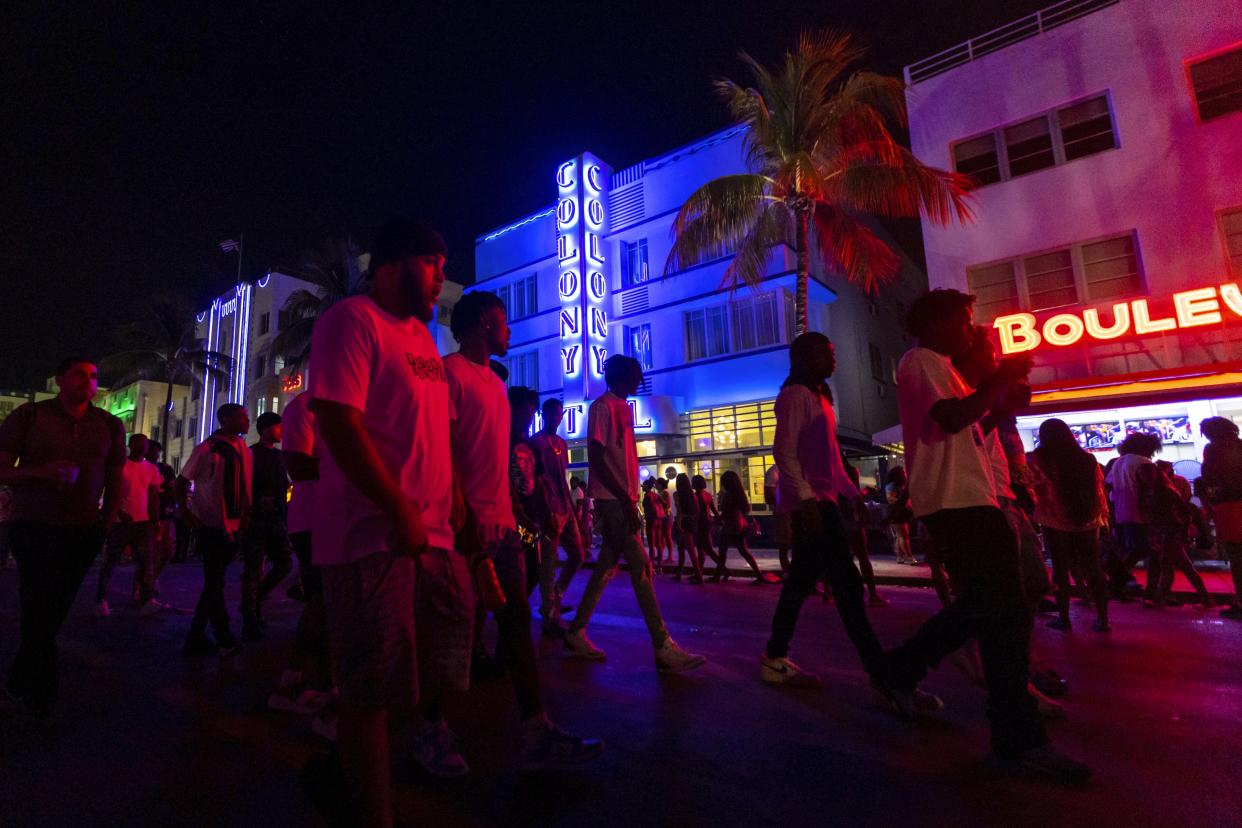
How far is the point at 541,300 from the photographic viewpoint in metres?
25.0

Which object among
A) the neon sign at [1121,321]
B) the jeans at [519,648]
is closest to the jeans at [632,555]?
the jeans at [519,648]

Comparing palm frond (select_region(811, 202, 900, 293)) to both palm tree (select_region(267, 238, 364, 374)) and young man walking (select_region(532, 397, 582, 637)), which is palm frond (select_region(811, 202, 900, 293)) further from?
palm tree (select_region(267, 238, 364, 374))

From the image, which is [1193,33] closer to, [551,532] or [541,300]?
[551,532]

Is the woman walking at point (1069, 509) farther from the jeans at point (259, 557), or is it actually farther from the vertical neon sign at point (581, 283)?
the vertical neon sign at point (581, 283)

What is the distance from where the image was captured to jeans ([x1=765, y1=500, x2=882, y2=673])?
3602 millimetres

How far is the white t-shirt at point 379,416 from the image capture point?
6.40 feet

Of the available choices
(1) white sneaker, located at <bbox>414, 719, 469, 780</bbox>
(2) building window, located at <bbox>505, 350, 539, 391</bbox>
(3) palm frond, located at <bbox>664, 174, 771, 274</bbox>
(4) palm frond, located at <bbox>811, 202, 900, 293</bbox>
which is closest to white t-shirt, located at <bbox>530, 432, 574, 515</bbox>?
(1) white sneaker, located at <bbox>414, 719, 469, 780</bbox>

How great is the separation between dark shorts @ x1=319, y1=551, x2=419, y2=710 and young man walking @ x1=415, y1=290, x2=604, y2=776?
711 mm

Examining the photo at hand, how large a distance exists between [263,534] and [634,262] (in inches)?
704

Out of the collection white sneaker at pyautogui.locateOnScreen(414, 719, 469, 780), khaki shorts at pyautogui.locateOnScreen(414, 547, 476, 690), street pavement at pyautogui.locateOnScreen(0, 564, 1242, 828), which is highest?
khaki shorts at pyautogui.locateOnScreen(414, 547, 476, 690)

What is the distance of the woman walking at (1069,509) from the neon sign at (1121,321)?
7.36 m

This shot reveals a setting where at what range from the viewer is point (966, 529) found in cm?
285

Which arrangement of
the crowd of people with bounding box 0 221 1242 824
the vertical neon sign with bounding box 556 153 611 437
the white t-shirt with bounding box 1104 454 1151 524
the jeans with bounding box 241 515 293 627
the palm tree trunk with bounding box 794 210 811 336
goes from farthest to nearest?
the vertical neon sign with bounding box 556 153 611 437 → the palm tree trunk with bounding box 794 210 811 336 → the white t-shirt with bounding box 1104 454 1151 524 → the jeans with bounding box 241 515 293 627 → the crowd of people with bounding box 0 221 1242 824

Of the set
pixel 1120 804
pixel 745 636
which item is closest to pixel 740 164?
pixel 745 636
